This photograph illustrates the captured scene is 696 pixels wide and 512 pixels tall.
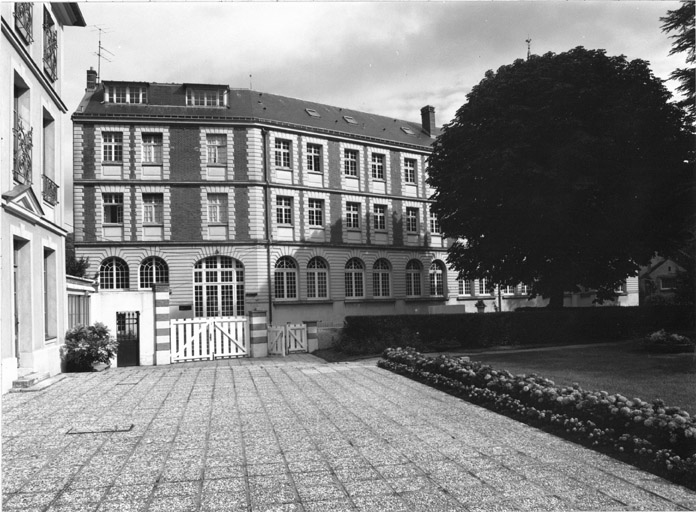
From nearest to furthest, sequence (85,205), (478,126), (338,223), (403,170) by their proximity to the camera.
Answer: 1. (478,126)
2. (85,205)
3. (338,223)
4. (403,170)

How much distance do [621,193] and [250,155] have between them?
19.7 m

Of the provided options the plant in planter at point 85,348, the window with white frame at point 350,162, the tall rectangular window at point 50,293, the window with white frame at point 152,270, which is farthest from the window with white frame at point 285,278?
the tall rectangular window at point 50,293

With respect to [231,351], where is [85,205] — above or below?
above

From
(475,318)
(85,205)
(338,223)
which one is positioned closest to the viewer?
(475,318)

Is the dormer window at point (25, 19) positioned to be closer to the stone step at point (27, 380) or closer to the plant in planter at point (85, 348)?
the stone step at point (27, 380)

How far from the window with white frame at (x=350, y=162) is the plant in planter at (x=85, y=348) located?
25130mm

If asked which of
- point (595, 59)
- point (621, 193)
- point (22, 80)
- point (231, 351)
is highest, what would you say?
point (595, 59)

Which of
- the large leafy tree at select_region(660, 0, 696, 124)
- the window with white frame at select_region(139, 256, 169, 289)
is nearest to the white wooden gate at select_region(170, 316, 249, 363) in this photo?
the window with white frame at select_region(139, 256, 169, 289)

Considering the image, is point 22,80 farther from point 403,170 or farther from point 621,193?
point 403,170

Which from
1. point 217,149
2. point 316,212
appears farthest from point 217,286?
point 316,212

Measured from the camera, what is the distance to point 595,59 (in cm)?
1702

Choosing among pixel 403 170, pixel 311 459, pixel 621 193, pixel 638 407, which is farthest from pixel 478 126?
pixel 311 459

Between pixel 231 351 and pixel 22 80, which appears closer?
pixel 22 80

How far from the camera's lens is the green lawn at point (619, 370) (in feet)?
31.4
